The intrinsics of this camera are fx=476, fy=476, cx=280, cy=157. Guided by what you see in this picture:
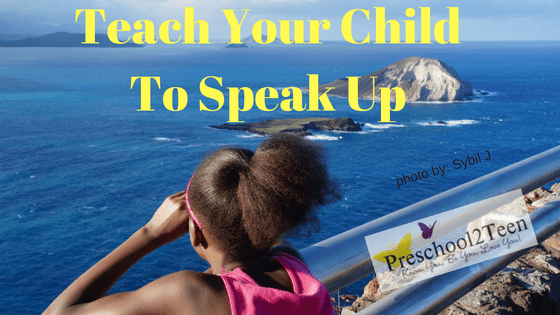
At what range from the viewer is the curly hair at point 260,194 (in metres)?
1.51

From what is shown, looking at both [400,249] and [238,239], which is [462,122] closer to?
[400,249]

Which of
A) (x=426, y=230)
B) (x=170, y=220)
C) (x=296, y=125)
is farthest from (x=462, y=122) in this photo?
(x=170, y=220)

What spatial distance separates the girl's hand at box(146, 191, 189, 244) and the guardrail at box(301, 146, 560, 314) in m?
0.46

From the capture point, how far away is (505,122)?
104 meters

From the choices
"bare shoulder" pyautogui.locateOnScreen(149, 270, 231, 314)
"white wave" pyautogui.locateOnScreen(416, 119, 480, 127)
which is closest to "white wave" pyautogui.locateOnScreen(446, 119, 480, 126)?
"white wave" pyautogui.locateOnScreen(416, 119, 480, 127)

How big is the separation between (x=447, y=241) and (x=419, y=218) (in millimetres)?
780

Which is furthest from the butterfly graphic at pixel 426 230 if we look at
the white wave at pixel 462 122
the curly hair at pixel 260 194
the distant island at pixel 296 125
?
the white wave at pixel 462 122

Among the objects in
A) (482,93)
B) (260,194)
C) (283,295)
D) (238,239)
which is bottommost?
(283,295)

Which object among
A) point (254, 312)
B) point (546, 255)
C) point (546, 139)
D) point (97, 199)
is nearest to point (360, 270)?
point (254, 312)

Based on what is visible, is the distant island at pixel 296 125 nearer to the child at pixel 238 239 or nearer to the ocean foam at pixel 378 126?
the ocean foam at pixel 378 126

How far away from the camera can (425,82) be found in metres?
133

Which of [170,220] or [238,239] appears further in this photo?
[170,220]

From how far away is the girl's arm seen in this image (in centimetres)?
144

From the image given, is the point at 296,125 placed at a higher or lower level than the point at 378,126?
higher
